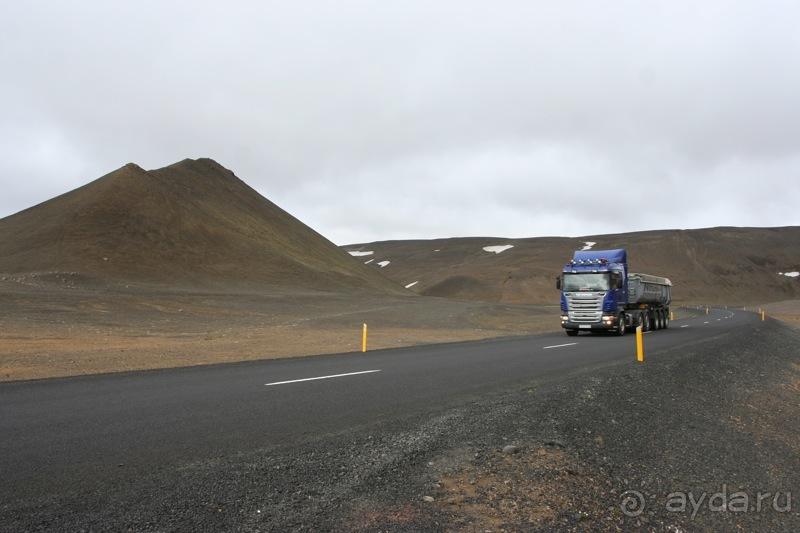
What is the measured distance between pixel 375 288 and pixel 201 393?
77212mm

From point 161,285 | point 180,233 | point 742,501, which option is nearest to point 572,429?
point 742,501

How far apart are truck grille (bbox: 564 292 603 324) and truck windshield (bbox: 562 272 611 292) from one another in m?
0.30

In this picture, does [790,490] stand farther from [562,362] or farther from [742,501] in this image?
[562,362]

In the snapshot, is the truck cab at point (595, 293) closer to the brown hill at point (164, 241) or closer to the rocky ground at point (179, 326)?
the rocky ground at point (179, 326)

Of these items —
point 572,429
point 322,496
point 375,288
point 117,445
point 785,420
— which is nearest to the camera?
point 322,496

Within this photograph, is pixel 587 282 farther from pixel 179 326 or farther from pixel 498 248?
pixel 498 248

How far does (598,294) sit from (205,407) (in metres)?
21.2

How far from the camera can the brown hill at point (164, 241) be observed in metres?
66.1

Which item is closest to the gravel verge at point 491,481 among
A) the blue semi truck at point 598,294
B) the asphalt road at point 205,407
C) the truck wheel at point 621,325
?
the asphalt road at point 205,407

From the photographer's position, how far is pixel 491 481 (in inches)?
217

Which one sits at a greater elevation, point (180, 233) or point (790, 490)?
point (180, 233)

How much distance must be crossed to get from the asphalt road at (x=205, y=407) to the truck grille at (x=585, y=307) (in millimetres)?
11092

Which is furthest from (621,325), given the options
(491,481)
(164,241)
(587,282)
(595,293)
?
(164,241)

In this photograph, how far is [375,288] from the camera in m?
87.1
